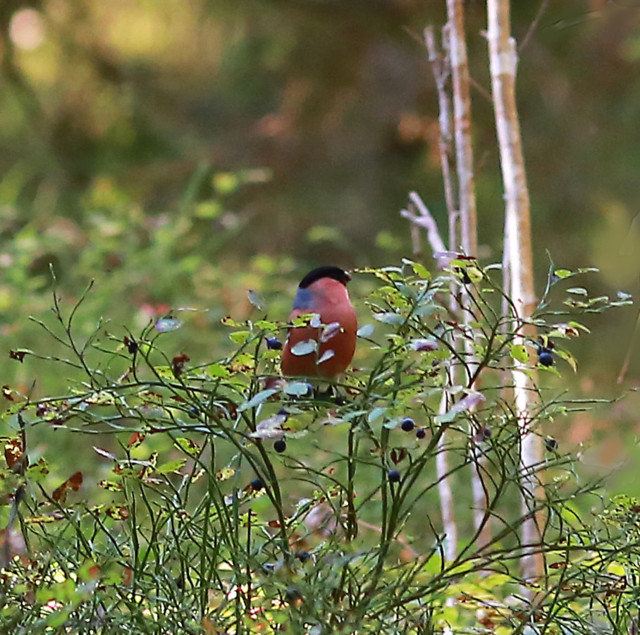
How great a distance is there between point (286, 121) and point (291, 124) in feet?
0.08

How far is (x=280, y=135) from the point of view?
14.8ft

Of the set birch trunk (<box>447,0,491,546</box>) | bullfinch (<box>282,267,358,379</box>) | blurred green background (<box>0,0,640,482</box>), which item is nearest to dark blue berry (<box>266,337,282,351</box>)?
bullfinch (<box>282,267,358,379</box>)

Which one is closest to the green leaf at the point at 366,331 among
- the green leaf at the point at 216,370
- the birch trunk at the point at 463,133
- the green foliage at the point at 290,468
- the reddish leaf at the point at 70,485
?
the green foliage at the point at 290,468

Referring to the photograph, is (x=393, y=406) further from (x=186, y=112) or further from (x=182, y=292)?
(x=186, y=112)

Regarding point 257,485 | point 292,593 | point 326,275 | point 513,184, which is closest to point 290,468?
point 257,485

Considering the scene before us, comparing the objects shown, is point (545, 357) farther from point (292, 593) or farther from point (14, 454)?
point (14, 454)

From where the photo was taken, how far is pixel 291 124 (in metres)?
4.46

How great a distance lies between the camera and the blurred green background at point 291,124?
4176 mm

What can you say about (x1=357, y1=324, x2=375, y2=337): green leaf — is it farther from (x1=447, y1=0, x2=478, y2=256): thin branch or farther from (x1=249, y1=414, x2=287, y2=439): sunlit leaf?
(x1=447, y1=0, x2=478, y2=256): thin branch

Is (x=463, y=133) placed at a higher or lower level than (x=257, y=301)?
higher

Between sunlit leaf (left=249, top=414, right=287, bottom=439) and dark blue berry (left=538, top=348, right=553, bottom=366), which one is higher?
dark blue berry (left=538, top=348, right=553, bottom=366)

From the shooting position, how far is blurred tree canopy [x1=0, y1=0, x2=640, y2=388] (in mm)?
4199

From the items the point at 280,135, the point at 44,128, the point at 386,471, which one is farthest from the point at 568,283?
the point at 386,471

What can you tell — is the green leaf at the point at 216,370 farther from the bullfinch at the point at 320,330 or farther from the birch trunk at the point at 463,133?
the birch trunk at the point at 463,133
